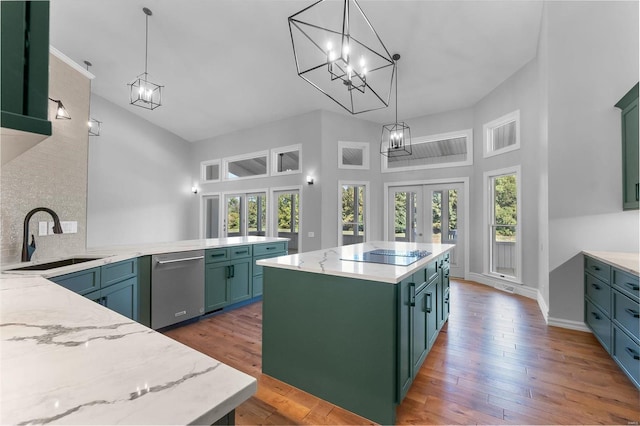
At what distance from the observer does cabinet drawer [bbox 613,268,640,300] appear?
205 cm

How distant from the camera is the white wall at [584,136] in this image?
3010 millimetres

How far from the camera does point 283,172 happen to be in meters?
6.74

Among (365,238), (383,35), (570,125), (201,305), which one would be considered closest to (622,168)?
(570,125)

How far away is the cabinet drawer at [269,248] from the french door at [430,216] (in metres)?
3.00

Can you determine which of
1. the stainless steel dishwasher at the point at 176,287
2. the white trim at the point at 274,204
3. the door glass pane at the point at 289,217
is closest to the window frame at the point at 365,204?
the white trim at the point at 274,204

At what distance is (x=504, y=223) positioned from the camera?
5.14 m

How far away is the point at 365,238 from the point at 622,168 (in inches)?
163

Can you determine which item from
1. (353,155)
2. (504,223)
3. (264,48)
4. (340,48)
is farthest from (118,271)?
(504,223)

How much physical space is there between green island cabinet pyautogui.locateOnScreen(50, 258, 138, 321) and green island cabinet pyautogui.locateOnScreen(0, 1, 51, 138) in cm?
191

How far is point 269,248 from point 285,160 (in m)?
3.24

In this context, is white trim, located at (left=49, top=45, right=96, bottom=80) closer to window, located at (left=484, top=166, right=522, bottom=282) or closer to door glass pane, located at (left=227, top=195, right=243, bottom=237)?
door glass pane, located at (left=227, top=195, right=243, bottom=237)

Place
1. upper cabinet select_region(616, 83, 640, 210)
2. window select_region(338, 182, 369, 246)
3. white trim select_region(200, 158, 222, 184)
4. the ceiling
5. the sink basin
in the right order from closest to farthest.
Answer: the sink basin → upper cabinet select_region(616, 83, 640, 210) → the ceiling → window select_region(338, 182, 369, 246) → white trim select_region(200, 158, 222, 184)

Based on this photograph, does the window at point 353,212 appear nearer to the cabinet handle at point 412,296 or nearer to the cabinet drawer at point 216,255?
the cabinet drawer at point 216,255

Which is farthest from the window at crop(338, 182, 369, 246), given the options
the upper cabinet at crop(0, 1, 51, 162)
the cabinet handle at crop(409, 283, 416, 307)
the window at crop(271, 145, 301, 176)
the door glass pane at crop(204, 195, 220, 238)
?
the upper cabinet at crop(0, 1, 51, 162)
